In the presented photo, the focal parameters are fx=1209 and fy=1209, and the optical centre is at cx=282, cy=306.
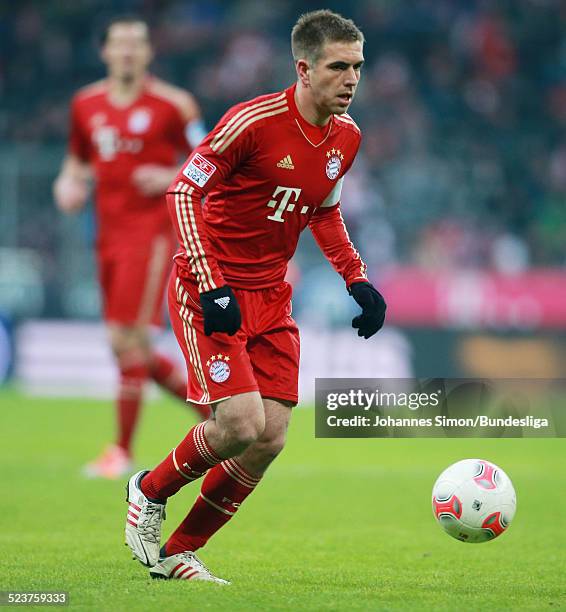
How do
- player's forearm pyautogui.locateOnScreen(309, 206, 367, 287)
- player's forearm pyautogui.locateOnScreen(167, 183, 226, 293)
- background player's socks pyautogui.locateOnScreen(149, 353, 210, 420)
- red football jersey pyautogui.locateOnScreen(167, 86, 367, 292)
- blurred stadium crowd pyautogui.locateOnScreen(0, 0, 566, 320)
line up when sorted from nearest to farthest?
player's forearm pyautogui.locateOnScreen(167, 183, 226, 293) < red football jersey pyautogui.locateOnScreen(167, 86, 367, 292) < player's forearm pyautogui.locateOnScreen(309, 206, 367, 287) < background player's socks pyautogui.locateOnScreen(149, 353, 210, 420) < blurred stadium crowd pyautogui.locateOnScreen(0, 0, 566, 320)

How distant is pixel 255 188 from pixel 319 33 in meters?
0.67

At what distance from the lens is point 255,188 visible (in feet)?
16.2

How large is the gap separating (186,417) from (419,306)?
14.1 ft

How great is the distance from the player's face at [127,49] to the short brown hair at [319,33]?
371cm

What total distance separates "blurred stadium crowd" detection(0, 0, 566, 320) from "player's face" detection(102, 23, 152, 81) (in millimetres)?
6974

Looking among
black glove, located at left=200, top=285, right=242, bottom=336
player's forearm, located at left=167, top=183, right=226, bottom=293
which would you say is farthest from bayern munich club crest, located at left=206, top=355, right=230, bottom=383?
player's forearm, located at left=167, top=183, right=226, bottom=293

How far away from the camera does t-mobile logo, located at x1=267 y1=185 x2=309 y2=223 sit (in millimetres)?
4938

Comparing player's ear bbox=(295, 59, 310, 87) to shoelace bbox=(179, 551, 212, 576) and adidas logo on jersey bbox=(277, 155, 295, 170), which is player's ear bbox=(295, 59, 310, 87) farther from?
shoelace bbox=(179, 551, 212, 576)

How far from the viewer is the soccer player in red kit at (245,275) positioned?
15.5 feet

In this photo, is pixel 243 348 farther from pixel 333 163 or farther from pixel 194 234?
pixel 333 163

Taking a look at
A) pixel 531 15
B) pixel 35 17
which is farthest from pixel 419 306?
pixel 35 17

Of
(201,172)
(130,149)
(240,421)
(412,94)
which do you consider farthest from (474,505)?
(412,94)

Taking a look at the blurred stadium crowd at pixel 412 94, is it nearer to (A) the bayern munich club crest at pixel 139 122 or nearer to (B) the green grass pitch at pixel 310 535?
(B) the green grass pitch at pixel 310 535

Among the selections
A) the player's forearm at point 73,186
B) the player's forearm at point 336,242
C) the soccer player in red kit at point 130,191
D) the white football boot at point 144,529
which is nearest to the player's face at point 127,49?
the soccer player in red kit at point 130,191
